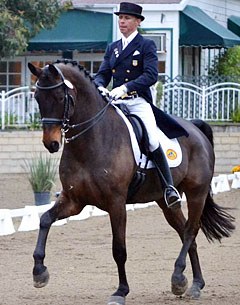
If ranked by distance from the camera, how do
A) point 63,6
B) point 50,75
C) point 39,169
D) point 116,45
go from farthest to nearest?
point 63,6
point 39,169
point 116,45
point 50,75

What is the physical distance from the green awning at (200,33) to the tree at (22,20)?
4241mm

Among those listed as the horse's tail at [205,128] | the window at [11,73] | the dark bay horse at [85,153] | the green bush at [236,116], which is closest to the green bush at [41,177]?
the horse's tail at [205,128]

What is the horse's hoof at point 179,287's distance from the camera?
979cm

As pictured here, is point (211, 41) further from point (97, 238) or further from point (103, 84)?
point (103, 84)

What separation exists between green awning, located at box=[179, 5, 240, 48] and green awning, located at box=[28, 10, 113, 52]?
1.99m

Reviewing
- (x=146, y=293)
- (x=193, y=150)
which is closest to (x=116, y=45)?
(x=193, y=150)

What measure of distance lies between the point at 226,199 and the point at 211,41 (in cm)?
861

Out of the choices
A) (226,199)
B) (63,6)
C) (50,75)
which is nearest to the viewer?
(50,75)

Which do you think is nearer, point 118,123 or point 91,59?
point 118,123

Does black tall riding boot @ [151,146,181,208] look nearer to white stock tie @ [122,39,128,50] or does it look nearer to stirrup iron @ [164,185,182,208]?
stirrup iron @ [164,185,182,208]

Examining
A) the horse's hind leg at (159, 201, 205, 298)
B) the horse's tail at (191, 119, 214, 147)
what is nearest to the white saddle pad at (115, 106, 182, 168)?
the horse's hind leg at (159, 201, 205, 298)

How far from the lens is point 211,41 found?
2755cm

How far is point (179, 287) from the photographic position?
32.1 ft

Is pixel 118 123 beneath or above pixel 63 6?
beneath
